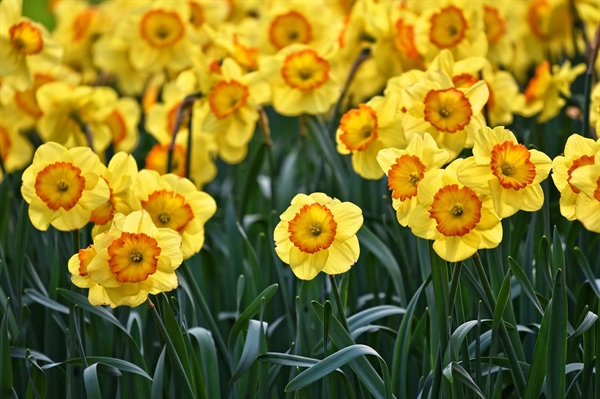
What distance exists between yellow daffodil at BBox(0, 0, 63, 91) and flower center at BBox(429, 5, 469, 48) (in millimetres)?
1280

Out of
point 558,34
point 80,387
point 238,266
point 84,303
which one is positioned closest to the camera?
point 84,303

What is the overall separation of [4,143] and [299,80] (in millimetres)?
1245

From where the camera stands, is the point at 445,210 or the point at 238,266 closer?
the point at 445,210

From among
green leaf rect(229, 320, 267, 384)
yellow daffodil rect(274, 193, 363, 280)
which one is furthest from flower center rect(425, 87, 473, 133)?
green leaf rect(229, 320, 267, 384)

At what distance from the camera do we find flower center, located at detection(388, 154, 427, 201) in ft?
4.46

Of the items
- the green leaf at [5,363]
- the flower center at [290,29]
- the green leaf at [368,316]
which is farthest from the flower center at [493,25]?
the green leaf at [5,363]

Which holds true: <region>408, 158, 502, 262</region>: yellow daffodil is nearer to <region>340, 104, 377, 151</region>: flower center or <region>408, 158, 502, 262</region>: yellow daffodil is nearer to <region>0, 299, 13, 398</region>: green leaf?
<region>340, 104, 377, 151</region>: flower center

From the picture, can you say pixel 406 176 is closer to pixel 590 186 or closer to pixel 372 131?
pixel 590 186

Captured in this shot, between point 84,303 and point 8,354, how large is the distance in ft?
0.71

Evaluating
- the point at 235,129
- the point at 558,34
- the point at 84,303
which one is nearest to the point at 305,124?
the point at 235,129

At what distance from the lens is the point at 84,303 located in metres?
1.59

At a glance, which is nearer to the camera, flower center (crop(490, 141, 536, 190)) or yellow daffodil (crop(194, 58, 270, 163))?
flower center (crop(490, 141, 536, 190))

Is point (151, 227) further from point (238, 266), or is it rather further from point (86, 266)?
point (238, 266)

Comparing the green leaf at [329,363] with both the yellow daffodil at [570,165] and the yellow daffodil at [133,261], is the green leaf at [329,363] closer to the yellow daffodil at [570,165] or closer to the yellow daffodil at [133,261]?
the yellow daffodil at [133,261]
